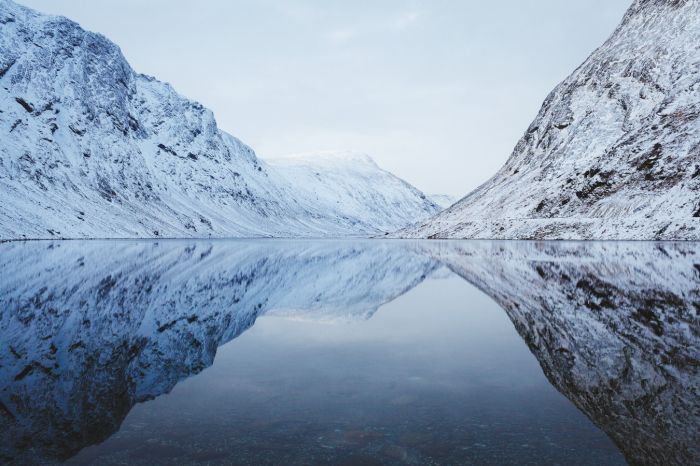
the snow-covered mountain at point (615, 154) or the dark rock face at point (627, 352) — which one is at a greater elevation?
the snow-covered mountain at point (615, 154)

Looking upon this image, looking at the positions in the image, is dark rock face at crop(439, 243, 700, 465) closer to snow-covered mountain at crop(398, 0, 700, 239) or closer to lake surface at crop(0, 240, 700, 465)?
lake surface at crop(0, 240, 700, 465)

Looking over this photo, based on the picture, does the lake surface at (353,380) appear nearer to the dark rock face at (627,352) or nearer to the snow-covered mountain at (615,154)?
the dark rock face at (627,352)

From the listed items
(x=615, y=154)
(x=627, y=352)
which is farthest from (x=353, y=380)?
(x=615, y=154)

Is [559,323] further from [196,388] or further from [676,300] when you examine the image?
[196,388]

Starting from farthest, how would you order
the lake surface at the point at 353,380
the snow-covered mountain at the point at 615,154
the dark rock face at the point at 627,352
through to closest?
the snow-covered mountain at the point at 615,154
the dark rock face at the point at 627,352
the lake surface at the point at 353,380

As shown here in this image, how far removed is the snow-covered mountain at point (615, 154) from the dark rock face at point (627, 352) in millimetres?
80591

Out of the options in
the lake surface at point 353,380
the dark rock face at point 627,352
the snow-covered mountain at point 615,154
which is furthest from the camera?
the snow-covered mountain at point 615,154

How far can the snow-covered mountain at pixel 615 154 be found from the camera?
105 m

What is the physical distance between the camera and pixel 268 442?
743cm

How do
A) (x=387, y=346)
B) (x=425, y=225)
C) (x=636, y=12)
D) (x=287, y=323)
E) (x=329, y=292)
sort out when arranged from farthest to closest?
(x=425, y=225), (x=636, y=12), (x=329, y=292), (x=287, y=323), (x=387, y=346)

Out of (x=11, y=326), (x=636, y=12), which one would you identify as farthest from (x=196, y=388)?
(x=636, y=12)

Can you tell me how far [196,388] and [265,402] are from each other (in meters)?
1.82

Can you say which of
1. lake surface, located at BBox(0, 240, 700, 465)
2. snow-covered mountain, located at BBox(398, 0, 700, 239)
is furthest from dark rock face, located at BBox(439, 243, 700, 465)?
snow-covered mountain, located at BBox(398, 0, 700, 239)

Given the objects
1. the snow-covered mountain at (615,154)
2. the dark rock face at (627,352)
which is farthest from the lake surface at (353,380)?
the snow-covered mountain at (615,154)
